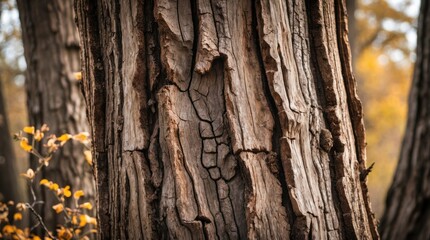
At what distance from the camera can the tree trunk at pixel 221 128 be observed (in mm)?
1766

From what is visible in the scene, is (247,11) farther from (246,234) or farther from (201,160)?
(246,234)

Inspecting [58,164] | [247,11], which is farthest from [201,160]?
[58,164]

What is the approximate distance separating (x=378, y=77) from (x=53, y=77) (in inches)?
588

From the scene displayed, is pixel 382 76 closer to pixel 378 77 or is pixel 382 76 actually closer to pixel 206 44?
pixel 378 77

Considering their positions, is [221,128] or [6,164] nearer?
[221,128]

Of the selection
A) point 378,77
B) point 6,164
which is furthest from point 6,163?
point 378,77

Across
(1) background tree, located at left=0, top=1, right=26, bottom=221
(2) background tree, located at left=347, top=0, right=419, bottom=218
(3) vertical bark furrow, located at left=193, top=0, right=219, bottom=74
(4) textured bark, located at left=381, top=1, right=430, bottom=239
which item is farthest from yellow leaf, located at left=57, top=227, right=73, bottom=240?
(2) background tree, located at left=347, top=0, right=419, bottom=218

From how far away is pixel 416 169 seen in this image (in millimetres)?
2605

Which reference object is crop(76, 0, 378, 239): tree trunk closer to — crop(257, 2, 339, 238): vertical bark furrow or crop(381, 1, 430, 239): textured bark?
crop(257, 2, 339, 238): vertical bark furrow

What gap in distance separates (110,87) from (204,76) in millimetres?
494

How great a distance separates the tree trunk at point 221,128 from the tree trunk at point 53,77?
7.25 ft

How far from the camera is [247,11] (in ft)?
6.07

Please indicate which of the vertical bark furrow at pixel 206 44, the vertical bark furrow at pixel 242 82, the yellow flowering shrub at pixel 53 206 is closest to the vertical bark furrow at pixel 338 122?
the vertical bark furrow at pixel 242 82

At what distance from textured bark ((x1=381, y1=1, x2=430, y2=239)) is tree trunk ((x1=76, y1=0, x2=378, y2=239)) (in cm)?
78
